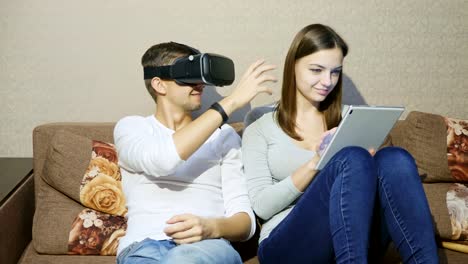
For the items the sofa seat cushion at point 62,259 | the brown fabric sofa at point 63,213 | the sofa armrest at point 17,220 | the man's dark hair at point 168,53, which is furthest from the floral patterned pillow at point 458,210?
the sofa armrest at point 17,220

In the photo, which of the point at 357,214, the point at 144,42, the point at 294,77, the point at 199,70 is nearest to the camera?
the point at 357,214

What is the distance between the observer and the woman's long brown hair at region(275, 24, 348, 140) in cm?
179

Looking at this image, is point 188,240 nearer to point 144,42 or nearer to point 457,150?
point 144,42

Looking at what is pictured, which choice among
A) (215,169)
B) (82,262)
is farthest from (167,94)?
(82,262)

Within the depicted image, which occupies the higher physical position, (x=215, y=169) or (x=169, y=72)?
(x=169, y=72)

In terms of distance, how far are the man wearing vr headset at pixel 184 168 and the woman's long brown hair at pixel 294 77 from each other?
0.19 m

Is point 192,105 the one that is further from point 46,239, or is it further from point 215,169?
point 46,239

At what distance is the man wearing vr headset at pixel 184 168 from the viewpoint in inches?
61.5

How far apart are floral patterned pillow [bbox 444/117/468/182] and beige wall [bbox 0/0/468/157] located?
0.33 meters

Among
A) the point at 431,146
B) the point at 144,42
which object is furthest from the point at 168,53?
the point at 431,146

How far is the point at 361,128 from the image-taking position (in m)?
1.55

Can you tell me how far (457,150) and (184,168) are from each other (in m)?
1.06

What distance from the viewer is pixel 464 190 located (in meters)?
2.05

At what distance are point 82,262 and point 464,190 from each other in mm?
1369
